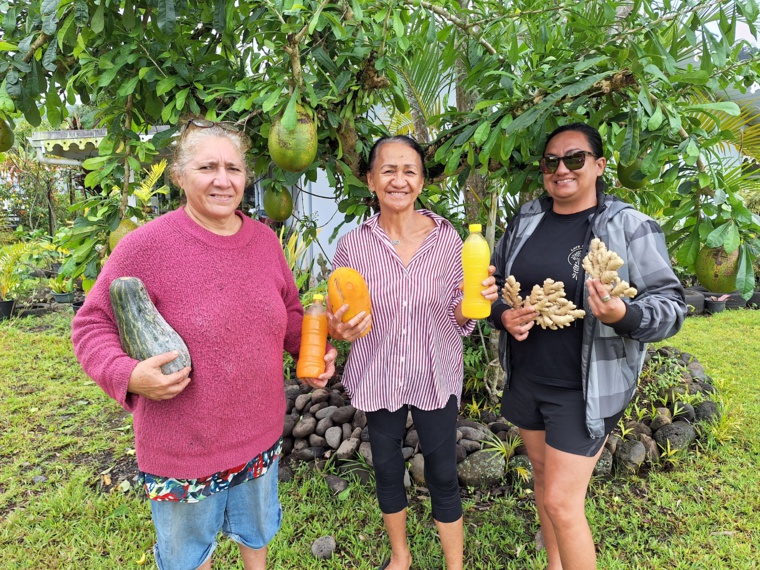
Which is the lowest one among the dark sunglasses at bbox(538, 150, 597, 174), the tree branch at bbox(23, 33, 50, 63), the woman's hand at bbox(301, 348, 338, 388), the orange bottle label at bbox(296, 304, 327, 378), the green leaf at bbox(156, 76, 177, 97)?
the woman's hand at bbox(301, 348, 338, 388)

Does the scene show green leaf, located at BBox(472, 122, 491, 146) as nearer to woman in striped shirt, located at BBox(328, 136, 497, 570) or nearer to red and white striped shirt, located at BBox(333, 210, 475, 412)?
woman in striped shirt, located at BBox(328, 136, 497, 570)

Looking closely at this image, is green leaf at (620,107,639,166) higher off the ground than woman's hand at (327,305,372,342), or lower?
higher

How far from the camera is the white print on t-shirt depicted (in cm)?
186

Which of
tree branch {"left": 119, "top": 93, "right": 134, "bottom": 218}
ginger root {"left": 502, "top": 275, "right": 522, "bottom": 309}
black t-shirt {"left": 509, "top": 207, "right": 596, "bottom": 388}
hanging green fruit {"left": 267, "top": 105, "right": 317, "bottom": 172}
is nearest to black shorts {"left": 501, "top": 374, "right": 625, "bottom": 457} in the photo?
black t-shirt {"left": 509, "top": 207, "right": 596, "bottom": 388}

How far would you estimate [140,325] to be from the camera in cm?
144

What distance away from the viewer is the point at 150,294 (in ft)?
4.99

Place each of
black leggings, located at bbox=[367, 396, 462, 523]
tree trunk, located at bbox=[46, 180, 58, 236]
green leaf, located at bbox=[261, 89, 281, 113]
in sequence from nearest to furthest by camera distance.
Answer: green leaf, located at bbox=[261, 89, 281, 113]
black leggings, located at bbox=[367, 396, 462, 523]
tree trunk, located at bbox=[46, 180, 58, 236]

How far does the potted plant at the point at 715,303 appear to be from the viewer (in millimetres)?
7199

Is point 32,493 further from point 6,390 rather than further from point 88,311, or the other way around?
point 88,311

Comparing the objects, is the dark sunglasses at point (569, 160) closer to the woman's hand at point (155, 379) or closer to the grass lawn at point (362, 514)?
the woman's hand at point (155, 379)

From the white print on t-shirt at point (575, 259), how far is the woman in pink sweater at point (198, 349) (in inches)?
44.1

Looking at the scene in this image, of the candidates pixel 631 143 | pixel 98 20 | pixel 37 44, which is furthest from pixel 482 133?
pixel 37 44

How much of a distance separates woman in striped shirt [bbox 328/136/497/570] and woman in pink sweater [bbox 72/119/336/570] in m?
0.39

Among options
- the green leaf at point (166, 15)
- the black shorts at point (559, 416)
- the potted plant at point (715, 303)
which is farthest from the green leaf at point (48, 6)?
the potted plant at point (715, 303)
